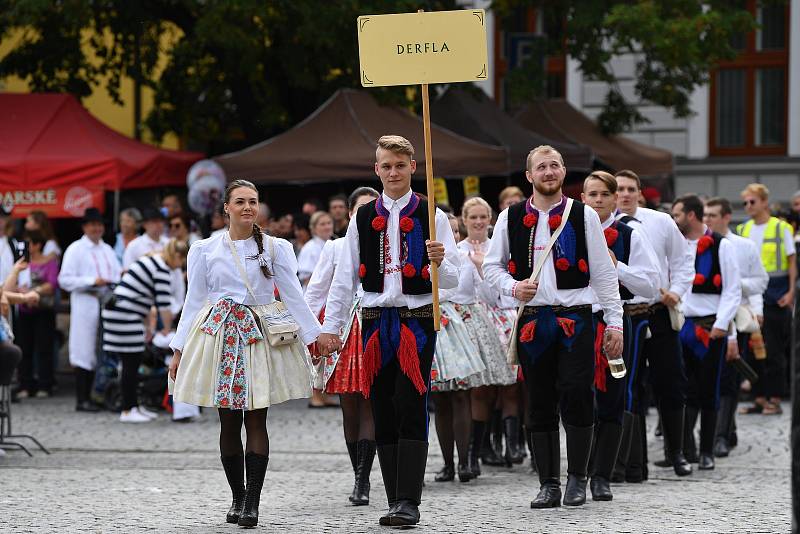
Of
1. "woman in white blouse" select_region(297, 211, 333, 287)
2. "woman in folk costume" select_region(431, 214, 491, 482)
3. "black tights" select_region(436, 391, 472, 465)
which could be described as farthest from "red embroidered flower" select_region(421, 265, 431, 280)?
"woman in white blouse" select_region(297, 211, 333, 287)

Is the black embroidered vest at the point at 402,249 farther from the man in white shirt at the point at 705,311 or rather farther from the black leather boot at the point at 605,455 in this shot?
the man in white shirt at the point at 705,311

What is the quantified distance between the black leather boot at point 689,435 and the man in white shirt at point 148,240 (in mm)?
6407

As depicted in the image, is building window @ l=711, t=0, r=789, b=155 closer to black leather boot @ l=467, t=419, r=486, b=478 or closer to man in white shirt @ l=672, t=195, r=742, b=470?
man in white shirt @ l=672, t=195, r=742, b=470

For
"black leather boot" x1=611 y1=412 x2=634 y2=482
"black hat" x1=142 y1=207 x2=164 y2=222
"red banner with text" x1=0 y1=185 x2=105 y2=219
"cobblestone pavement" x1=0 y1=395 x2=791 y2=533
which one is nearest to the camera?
"cobblestone pavement" x1=0 y1=395 x2=791 y2=533

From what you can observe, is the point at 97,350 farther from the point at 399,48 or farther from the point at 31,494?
the point at 399,48

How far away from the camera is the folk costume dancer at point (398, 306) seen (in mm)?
7953

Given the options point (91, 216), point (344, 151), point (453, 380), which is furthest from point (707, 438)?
point (344, 151)

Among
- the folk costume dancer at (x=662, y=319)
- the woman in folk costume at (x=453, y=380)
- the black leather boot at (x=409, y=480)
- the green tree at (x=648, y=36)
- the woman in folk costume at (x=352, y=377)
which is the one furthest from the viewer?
the green tree at (x=648, y=36)

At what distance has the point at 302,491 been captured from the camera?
9781 mm

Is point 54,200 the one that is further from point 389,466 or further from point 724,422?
point 389,466

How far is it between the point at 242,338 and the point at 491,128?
1151cm

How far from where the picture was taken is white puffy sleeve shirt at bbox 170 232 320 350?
817 centimetres

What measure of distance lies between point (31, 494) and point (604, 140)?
45.2 ft

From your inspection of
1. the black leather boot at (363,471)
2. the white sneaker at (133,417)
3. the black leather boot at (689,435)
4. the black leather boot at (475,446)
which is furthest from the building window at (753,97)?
the black leather boot at (363,471)
